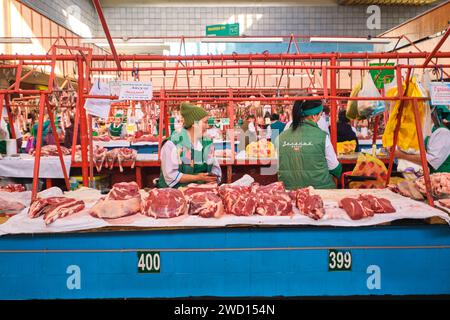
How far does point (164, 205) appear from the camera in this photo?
9.82ft

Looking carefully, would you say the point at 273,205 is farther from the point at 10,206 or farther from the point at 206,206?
the point at 10,206

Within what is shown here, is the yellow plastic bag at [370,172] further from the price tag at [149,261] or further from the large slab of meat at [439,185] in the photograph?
the price tag at [149,261]

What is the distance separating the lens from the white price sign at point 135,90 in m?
3.23

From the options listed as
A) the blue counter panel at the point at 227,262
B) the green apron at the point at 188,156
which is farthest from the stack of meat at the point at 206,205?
Answer: the green apron at the point at 188,156

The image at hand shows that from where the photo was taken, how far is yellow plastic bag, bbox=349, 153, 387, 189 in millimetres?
4445

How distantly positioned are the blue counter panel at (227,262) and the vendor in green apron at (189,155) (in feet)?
4.27

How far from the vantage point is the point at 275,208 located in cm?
300

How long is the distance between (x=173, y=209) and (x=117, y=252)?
1.56ft

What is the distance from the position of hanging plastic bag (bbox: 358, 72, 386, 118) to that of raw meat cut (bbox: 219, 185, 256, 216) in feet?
6.30

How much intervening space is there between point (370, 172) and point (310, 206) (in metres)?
1.86

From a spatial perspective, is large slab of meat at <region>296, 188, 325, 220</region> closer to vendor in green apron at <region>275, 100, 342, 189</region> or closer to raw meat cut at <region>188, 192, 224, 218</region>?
raw meat cut at <region>188, 192, 224, 218</region>

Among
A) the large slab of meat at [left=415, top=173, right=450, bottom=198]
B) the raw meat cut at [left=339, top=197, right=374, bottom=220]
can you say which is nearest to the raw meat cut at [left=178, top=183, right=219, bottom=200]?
the raw meat cut at [left=339, top=197, right=374, bottom=220]

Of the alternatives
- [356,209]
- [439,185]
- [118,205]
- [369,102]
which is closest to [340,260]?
[356,209]

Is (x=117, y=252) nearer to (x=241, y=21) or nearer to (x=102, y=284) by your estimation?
(x=102, y=284)
